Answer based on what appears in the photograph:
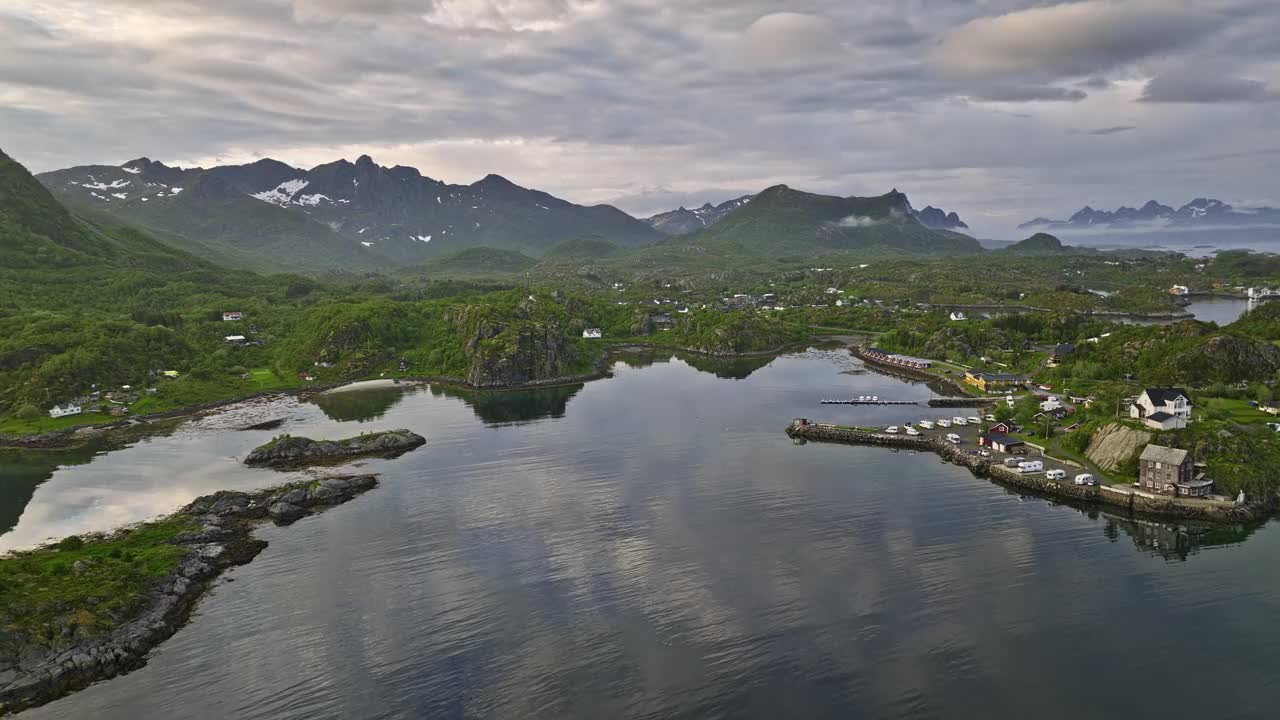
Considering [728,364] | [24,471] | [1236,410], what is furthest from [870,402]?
[24,471]

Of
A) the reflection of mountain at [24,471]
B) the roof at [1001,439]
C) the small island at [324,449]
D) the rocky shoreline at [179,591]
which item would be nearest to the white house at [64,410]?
the reflection of mountain at [24,471]

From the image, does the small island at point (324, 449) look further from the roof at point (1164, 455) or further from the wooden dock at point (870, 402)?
the roof at point (1164, 455)

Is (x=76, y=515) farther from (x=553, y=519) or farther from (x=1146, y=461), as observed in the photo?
(x=1146, y=461)

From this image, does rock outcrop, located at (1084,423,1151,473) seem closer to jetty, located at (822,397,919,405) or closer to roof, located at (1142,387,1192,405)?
roof, located at (1142,387,1192,405)

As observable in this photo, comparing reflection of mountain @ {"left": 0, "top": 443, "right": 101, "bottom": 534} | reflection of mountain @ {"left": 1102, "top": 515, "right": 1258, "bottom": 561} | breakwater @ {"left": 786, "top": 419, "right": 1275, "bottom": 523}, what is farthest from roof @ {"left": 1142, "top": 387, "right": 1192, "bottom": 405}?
reflection of mountain @ {"left": 0, "top": 443, "right": 101, "bottom": 534}

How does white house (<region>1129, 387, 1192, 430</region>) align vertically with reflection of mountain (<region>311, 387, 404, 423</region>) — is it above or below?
below
